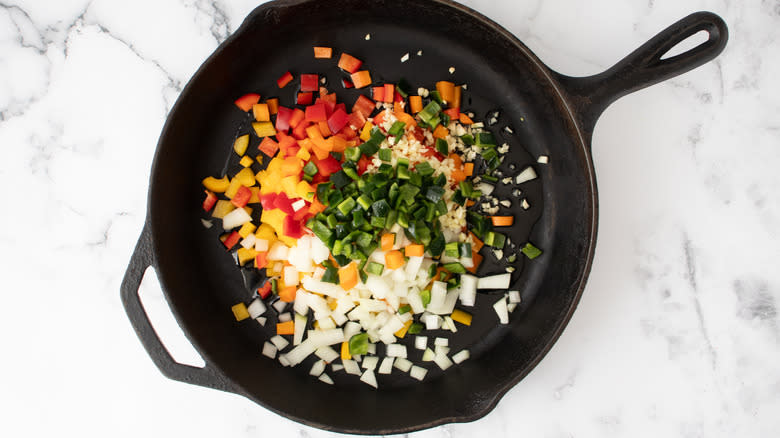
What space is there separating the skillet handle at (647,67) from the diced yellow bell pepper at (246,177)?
0.82 metres

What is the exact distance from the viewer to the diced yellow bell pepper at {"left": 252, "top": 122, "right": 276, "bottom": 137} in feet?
4.37

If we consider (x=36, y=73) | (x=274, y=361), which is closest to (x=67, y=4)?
(x=36, y=73)

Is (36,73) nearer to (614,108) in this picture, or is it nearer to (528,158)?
(528,158)

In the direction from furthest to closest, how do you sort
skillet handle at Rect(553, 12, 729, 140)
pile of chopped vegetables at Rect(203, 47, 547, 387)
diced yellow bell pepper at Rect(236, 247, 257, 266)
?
diced yellow bell pepper at Rect(236, 247, 257, 266)
pile of chopped vegetables at Rect(203, 47, 547, 387)
skillet handle at Rect(553, 12, 729, 140)

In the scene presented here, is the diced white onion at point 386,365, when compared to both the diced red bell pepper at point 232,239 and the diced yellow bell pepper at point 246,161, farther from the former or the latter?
the diced yellow bell pepper at point 246,161

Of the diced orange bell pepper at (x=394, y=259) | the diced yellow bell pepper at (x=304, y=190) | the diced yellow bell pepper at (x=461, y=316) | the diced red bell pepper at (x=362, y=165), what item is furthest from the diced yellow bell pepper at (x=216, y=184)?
the diced yellow bell pepper at (x=461, y=316)

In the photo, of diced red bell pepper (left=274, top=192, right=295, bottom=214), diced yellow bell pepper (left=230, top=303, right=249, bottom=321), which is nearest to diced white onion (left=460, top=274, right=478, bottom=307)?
diced red bell pepper (left=274, top=192, right=295, bottom=214)

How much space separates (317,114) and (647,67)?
2.62 ft

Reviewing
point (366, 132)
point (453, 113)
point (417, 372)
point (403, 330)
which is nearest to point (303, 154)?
point (366, 132)

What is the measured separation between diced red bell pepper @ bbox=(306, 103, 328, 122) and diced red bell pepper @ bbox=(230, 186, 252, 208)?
10.1 inches

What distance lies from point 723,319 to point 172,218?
1571 mm

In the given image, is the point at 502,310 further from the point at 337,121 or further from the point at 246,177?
the point at 246,177

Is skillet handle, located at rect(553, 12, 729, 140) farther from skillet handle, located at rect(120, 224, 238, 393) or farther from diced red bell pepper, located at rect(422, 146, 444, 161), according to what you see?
skillet handle, located at rect(120, 224, 238, 393)

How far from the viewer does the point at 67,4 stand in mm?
1391
